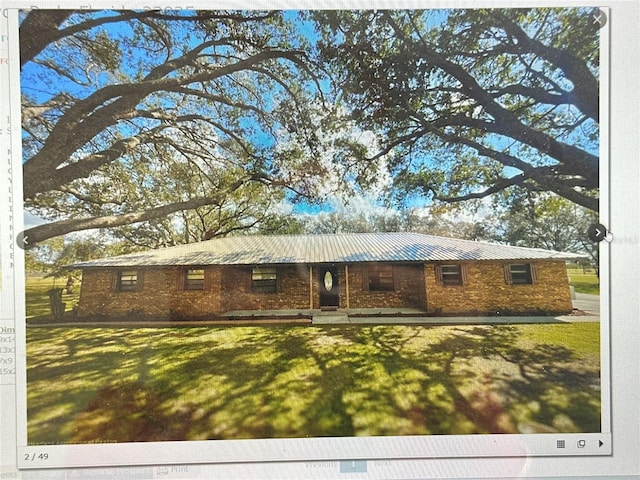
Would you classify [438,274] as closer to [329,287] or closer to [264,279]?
[329,287]

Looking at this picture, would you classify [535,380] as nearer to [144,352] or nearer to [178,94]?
[144,352]

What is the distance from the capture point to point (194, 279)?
Answer: 0.99m

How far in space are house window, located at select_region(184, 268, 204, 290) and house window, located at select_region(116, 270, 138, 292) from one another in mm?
238

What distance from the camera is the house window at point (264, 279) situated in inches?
39.3

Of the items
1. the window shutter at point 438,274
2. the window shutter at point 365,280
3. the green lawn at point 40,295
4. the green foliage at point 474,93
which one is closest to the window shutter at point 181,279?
the green lawn at point 40,295

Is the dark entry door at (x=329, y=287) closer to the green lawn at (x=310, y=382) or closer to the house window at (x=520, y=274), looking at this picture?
the green lawn at (x=310, y=382)

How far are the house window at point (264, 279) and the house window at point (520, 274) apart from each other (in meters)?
1.12

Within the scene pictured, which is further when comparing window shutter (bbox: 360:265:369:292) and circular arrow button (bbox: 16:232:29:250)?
window shutter (bbox: 360:265:369:292)

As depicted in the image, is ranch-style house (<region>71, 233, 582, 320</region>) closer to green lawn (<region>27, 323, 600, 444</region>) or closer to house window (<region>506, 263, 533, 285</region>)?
house window (<region>506, 263, 533, 285</region>)

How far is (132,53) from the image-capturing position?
0.96m

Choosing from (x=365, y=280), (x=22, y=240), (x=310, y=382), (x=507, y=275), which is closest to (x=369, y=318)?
(x=365, y=280)

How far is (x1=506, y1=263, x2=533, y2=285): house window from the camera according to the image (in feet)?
3.12

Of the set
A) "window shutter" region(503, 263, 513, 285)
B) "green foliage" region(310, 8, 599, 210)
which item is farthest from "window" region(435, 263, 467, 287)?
"green foliage" region(310, 8, 599, 210)

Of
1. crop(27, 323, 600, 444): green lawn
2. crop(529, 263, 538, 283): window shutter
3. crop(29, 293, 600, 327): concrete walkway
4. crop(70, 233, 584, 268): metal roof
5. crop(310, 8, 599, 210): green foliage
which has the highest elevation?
crop(310, 8, 599, 210): green foliage
